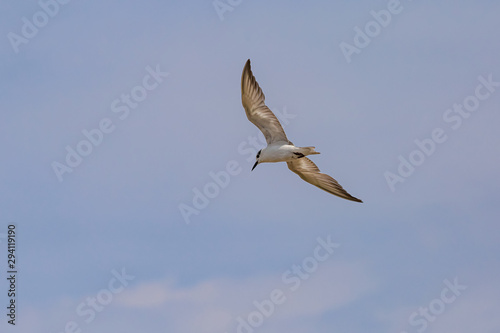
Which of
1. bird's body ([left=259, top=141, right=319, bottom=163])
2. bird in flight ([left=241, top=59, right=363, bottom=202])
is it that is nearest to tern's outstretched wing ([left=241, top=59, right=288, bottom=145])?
bird in flight ([left=241, top=59, right=363, bottom=202])

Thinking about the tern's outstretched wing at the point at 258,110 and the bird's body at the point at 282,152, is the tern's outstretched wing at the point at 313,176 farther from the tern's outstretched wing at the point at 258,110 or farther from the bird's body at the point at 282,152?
the tern's outstretched wing at the point at 258,110

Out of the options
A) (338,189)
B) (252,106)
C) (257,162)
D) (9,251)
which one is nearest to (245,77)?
(252,106)

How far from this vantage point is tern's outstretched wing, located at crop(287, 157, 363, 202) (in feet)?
102

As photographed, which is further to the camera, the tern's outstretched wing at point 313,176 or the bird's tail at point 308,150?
the tern's outstretched wing at point 313,176

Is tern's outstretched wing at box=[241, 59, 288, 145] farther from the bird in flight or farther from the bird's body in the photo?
the bird's body

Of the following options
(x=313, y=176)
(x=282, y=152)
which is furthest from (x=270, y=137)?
(x=313, y=176)

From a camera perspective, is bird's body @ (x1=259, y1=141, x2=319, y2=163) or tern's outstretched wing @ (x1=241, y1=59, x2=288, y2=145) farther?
tern's outstretched wing @ (x1=241, y1=59, x2=288, y2=145)

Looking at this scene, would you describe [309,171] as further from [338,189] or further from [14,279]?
[14,279]

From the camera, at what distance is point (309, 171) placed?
103 feet

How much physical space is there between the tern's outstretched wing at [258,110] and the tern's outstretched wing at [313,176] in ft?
4.97

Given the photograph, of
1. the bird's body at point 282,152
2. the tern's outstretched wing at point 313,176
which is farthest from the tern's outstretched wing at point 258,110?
the tern's outstretched wing at point 313,176

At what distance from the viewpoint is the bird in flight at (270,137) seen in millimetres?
29500

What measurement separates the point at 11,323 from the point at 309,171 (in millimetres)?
12779

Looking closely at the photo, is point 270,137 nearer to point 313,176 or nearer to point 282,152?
point 282,152
